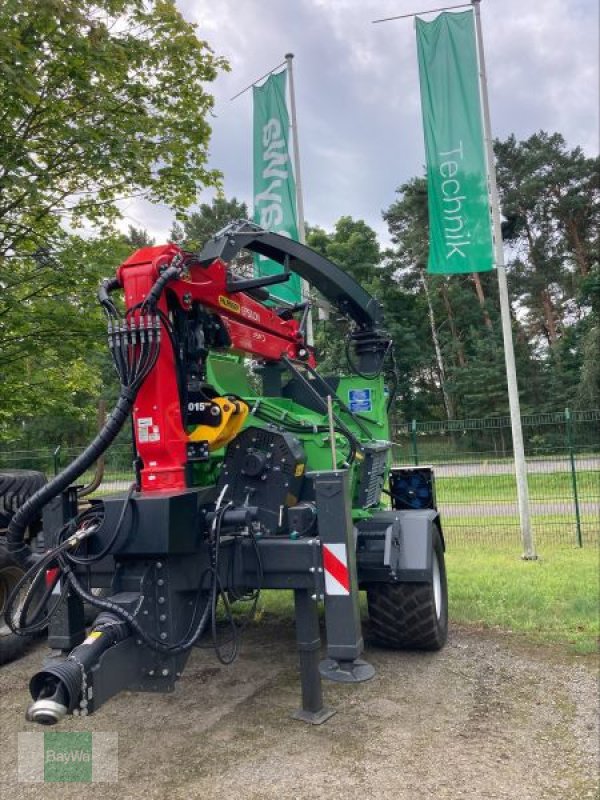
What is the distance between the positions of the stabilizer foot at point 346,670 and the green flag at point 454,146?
7.11m

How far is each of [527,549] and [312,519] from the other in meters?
6.40

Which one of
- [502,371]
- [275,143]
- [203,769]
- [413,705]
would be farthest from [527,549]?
[502,371]

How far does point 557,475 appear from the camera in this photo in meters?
11.8

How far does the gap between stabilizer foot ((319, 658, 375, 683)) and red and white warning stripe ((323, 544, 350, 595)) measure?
1.22 feet

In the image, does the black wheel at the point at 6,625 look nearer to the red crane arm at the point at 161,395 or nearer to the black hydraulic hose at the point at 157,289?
the red crane arm at the point at 161,395

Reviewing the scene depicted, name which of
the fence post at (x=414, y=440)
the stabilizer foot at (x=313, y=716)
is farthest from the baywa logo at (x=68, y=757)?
the fence post at (x=414, y=440)

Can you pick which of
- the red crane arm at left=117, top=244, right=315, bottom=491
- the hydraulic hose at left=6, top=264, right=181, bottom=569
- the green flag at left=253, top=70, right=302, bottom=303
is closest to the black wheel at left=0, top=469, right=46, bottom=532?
the hydraulic hose at left=6, top=264, right=181, bottom=569

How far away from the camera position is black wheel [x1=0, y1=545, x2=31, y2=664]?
545 cm

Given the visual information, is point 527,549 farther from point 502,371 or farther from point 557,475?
point 502,371

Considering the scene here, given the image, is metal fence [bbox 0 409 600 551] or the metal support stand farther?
metal fence [bbox 0 409 600 551]

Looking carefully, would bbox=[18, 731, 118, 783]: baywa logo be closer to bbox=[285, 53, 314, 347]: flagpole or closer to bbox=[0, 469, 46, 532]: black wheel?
bbox=[0, 469, 46, 532]: black wheel

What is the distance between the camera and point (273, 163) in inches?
465

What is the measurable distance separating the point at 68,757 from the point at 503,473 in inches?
400

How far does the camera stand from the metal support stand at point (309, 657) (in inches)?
157
